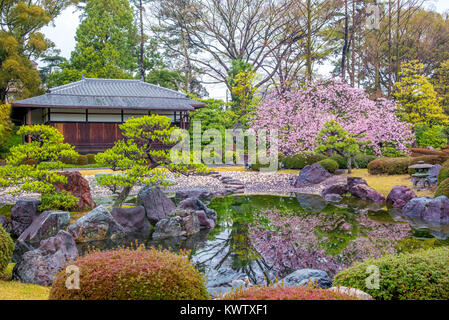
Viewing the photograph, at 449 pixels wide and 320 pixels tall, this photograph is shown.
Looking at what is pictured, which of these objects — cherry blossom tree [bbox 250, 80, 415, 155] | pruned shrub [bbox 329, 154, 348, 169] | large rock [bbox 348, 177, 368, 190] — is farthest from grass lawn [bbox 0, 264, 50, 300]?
pruned shrub [bbox 329, 154, 348, 169]

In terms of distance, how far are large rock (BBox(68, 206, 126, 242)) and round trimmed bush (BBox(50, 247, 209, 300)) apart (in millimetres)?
4725

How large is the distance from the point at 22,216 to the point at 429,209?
34.5ft

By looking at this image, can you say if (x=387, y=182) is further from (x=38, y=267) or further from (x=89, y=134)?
(x=89, y=134)

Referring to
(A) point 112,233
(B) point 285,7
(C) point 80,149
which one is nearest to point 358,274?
(A) point 112,233

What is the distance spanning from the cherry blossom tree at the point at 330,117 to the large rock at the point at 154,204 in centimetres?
895

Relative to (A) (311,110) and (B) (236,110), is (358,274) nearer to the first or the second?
(A) (311,110)

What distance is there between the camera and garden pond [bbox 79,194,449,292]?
616 cm

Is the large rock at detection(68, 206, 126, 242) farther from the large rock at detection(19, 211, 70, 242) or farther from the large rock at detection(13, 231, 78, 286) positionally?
the large rock at detection(13, 231, 78, 286)

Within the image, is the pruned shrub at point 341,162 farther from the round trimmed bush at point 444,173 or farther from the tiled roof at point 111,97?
the tiled roof at point 111,97

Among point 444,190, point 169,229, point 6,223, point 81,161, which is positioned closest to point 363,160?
point 444,190

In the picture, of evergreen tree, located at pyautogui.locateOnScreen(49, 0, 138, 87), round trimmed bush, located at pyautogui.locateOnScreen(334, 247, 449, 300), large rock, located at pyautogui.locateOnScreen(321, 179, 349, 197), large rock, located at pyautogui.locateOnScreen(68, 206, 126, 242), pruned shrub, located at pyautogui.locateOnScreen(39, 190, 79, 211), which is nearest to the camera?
round trimmed bush, located at pyautogui.locateOnScreen(334, 247, 449, 300)

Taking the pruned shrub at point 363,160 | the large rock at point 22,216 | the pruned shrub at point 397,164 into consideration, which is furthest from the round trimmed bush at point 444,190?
the large rock at point 22,216

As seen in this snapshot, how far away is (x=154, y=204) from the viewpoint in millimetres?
9656

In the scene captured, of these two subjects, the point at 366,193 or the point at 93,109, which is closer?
the point at 366,193
